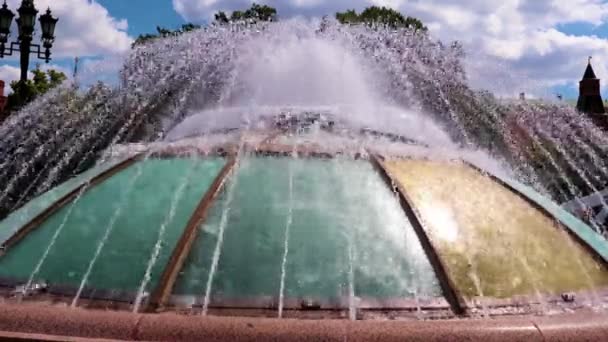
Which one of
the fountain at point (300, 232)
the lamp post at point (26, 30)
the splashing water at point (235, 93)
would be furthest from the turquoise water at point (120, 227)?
the lamp post at point (26, 30)

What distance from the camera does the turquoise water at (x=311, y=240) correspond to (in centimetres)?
367

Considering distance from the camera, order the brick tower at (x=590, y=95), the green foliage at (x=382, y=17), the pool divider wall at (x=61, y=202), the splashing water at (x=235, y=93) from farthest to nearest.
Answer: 1. the brick tower at (x=590, y=95)
2. the green foliage at (x=382, y=17)
3. the splashing water at (x=235, y=93)
4. the pool divider wall at (x=61, y=202)

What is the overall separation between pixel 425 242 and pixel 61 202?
2.23 meters

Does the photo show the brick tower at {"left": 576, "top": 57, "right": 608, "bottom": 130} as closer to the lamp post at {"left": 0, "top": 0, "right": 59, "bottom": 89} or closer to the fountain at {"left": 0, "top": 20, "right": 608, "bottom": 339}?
the lamp post at {"left": 0, "top": 0, "right": 59, "bottom": 89}

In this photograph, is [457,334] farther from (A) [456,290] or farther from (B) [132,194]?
(B) [132,194]

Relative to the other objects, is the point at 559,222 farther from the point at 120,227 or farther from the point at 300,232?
the point at 120,227

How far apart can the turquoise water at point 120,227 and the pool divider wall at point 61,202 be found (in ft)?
0.14

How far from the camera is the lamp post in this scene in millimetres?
14430

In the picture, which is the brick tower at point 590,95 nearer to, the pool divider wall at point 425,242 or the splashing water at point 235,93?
the splashing water at point 235,93

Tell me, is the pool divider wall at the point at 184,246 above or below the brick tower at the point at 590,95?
below

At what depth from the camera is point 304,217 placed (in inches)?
159

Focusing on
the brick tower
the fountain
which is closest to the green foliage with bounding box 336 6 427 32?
the brick tower

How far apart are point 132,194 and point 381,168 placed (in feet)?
5.05

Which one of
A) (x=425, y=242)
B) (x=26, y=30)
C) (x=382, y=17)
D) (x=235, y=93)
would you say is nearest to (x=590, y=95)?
(x=382, y=17)
